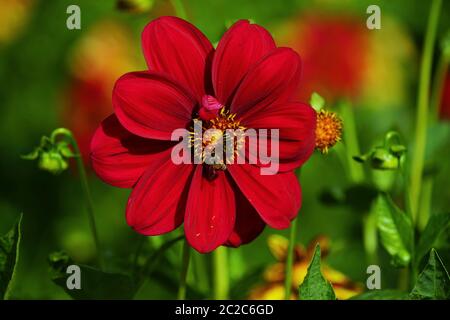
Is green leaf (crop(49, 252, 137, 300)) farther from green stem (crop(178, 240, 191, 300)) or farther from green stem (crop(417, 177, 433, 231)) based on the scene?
green stem (crop(417, 177, 433, 231))

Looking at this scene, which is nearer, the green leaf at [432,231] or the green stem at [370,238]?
the green leaf at [432,231]

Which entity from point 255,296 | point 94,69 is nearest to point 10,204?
point 94,69

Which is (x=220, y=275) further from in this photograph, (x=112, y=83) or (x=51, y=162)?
(x=112, y=83)

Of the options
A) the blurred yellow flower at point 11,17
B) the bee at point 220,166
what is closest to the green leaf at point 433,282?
the bee at point 220,166

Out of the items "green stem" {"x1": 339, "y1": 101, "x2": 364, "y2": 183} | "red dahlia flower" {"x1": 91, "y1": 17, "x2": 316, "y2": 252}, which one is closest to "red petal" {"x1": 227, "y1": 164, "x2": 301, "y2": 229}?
"red dahlia flower" {"x1": 91, "y1": 17, "x2": 316, "y2": 252}

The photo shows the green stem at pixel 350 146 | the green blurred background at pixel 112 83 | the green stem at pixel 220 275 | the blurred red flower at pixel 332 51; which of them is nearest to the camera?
the green stem at pixel 220 275

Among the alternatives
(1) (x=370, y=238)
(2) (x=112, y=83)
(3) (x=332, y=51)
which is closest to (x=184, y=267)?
(1) (x=370, y=238)

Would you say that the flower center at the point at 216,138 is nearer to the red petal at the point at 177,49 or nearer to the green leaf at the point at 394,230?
the red petal at the point at 177,49

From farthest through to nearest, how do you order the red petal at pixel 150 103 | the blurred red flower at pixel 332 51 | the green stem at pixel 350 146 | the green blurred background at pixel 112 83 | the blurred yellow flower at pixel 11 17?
the blurred yellow flower at pixel 11 17 → the blurred red flower at pixel 332 51 → the green blurred background at pixel 112 83 → the green stem at pixel 350 146 → the red petal at pixel 150 103
